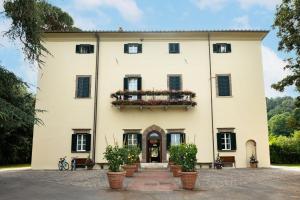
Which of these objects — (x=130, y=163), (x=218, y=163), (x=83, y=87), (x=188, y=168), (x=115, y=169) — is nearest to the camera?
(x=188, y=168)

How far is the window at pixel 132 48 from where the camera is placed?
2434cm

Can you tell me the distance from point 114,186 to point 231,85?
14343mm

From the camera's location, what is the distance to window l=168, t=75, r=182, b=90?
23.7 metres

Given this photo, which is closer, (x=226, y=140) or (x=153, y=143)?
(x=226, y=140)

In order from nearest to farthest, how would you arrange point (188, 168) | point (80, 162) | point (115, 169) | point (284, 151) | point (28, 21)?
point (28, 21) → point (188, 168) → point (115, 169) → point (80, 162) → point (284, 151)

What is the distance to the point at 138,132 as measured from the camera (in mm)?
23062

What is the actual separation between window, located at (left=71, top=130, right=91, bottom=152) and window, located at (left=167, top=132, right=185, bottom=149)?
581 cm

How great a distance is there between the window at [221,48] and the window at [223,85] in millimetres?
2018

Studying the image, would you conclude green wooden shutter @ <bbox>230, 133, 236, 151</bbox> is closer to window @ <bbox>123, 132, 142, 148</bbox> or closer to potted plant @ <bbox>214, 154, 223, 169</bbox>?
potted plant @ <bbox>214, 154, 223, 169</bbox>

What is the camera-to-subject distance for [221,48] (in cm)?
2420

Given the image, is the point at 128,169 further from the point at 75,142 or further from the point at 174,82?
the point at 174,82

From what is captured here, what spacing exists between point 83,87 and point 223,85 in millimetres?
10555

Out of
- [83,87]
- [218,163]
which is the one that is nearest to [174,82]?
[218,163]

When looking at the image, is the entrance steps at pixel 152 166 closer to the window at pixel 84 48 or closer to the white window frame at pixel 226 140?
the white window frame at pixel 226 140
